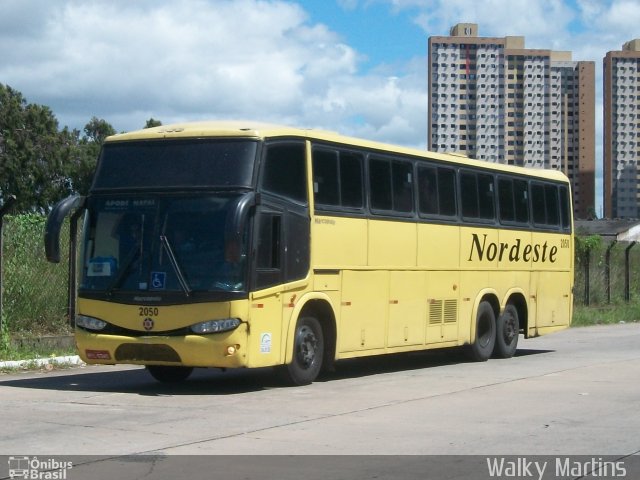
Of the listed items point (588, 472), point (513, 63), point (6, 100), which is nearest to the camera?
point (588, 472)

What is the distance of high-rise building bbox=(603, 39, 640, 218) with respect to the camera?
113375 mm

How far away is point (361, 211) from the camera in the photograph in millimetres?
16016

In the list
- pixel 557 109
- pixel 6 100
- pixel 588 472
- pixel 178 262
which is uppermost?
pixel 557 109

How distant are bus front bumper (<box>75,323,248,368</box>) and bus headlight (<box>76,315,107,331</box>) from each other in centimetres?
10

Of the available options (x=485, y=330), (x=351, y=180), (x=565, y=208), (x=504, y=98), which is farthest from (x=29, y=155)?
(x=504, y=98)

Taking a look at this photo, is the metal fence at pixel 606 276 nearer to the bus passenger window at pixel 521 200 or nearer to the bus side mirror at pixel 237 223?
the bus passenger window at pixel 521 200

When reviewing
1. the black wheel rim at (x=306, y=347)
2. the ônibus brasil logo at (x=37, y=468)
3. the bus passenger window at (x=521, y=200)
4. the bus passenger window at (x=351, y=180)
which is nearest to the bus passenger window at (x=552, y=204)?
the bus passenger window at (x=521, y=200)

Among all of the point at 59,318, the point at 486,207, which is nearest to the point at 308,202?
the point at 486,207

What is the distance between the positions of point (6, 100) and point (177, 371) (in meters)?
43.7

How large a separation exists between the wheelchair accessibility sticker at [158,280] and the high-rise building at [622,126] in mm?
105437

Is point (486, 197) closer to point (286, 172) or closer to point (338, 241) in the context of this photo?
point (338, 241)

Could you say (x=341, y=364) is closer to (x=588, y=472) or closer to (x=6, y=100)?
(x=588, y=472)

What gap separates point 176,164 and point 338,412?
389 cm

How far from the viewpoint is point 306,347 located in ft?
48.9
